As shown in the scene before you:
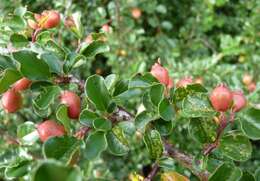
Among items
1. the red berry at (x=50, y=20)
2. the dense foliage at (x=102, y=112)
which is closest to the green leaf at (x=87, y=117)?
the dense foliage at (x=102, y=112)

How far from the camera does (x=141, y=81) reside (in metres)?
0.94

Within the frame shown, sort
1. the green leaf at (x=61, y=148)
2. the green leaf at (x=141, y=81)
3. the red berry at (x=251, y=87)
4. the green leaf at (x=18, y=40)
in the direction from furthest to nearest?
the red berry at (x=251, y=87) < the green leaf at (x=18, y=40) < the green leaf at (x=141, y=81) < the green leaf at (x=61, y=148)

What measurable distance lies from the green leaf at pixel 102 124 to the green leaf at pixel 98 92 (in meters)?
0.03

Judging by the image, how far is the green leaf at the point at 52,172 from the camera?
0.46 m

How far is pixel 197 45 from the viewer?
292 cm

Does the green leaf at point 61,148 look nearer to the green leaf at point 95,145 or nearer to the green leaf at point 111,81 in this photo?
the green leaf at point 95,145

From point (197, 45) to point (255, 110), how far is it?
2069 millimetres

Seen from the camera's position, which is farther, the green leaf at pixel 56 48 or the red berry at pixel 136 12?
the red berry at pixel 136 12

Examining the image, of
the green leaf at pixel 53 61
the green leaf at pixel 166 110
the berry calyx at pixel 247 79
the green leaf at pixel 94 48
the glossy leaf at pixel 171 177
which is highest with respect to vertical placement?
the green leaf at pixel 53 61

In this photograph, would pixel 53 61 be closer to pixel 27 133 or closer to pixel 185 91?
pixel 27 133

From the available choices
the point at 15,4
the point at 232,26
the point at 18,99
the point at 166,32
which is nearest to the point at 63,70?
the point at 18,99

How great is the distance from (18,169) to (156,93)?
0.91 ft

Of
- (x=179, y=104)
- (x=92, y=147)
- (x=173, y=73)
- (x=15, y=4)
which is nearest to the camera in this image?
(x=92, y=147)

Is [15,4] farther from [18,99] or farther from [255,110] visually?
[255,110]
